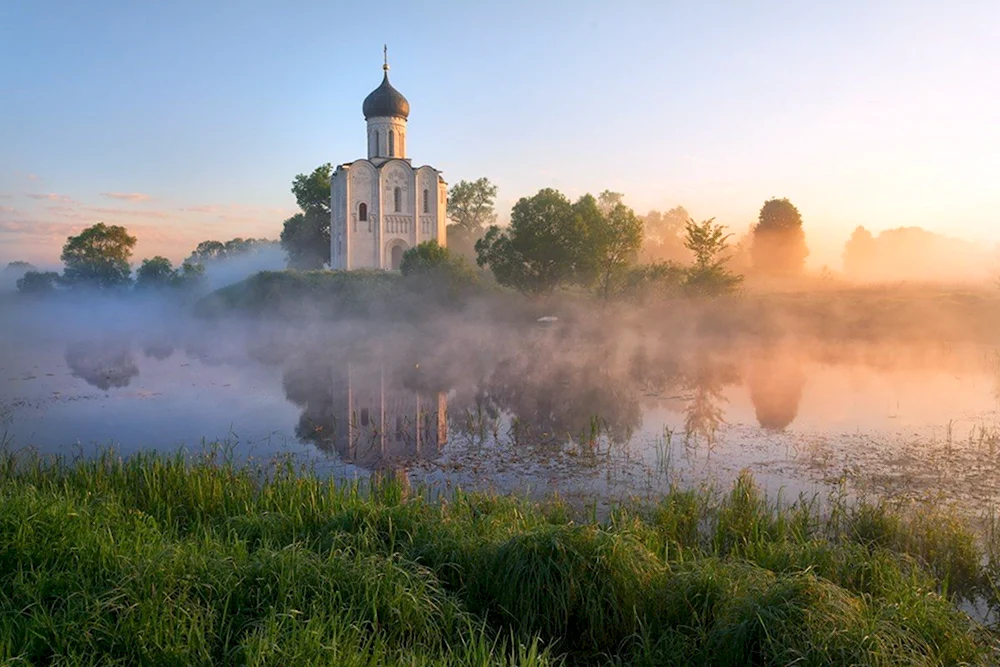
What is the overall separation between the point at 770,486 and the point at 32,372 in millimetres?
20812

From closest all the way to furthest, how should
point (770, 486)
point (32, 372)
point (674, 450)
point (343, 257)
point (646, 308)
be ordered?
1. point (770, 486)
2. point (674, 450)
3. point (32, 372)
4. point (646, 308)
5. point (343, 257)

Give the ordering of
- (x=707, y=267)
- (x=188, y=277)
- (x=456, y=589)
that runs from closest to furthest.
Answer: (x=456, y=589) < (x=707, y=267) < (x=188, y=277)

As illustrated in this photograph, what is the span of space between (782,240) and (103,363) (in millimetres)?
44665

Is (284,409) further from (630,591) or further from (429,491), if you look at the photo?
(630,591)

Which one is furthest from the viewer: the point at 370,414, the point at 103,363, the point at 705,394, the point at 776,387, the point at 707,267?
the point at 707,267

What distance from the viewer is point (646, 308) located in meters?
33.7

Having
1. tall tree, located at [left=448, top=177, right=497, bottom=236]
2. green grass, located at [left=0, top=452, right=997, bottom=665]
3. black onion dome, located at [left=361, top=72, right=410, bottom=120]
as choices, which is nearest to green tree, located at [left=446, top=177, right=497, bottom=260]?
tall tree, located at [left=448, top=177, right=497, bottom=236]

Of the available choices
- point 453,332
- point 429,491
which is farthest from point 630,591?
point 453,332

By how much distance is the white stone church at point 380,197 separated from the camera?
1613 inches

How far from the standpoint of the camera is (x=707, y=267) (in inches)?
1315

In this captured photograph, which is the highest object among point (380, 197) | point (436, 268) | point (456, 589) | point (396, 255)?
point (380, 197)

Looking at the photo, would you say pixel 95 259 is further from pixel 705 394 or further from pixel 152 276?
pixel 705 394

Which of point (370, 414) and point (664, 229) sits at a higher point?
point (664, 229)

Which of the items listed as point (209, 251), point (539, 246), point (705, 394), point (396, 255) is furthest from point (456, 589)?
point (209, 251)
